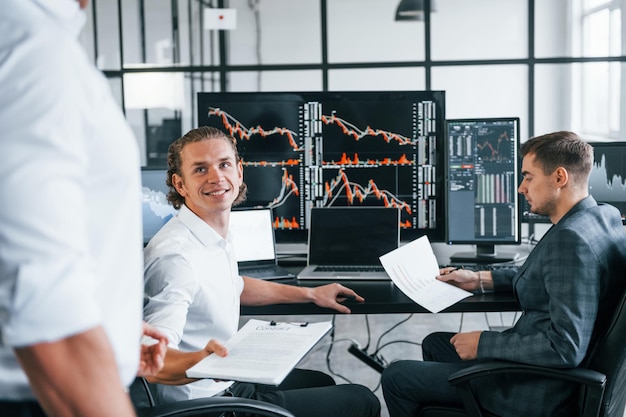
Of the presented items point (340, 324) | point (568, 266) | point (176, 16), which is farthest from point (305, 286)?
point (176, 16)

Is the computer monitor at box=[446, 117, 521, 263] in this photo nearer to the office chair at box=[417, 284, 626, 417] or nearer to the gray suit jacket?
the gray suit jacket

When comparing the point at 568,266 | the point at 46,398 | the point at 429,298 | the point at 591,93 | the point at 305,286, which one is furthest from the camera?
the point at 591,93

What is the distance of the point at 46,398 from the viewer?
26.0 inches

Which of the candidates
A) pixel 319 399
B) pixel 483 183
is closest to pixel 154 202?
pixel 319 399

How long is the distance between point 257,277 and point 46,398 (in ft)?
5.88

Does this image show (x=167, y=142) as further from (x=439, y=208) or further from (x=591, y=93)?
(x=591, y=93)

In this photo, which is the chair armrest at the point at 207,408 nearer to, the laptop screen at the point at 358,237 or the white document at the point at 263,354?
the white document at the point at 263,354

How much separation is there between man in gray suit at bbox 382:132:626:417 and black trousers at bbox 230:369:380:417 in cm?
13

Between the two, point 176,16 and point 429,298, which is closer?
point 429,298

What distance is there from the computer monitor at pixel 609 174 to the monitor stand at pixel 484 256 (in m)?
0.40

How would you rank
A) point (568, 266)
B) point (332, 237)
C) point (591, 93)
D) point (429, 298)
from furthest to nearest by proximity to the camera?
point (591, 93), point (332, 237), point (429, 298), point (568, 266)

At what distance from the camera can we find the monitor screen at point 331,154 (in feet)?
8.99

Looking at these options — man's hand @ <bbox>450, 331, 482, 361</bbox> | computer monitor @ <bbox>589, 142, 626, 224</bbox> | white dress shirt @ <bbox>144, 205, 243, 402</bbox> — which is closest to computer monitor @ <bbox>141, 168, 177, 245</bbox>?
white dress shirt @ <bbox>144, 205, 243, 402</bbox>

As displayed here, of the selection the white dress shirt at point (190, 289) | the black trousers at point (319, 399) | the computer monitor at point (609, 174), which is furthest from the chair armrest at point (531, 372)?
the computer monitor at point (609, 174)
